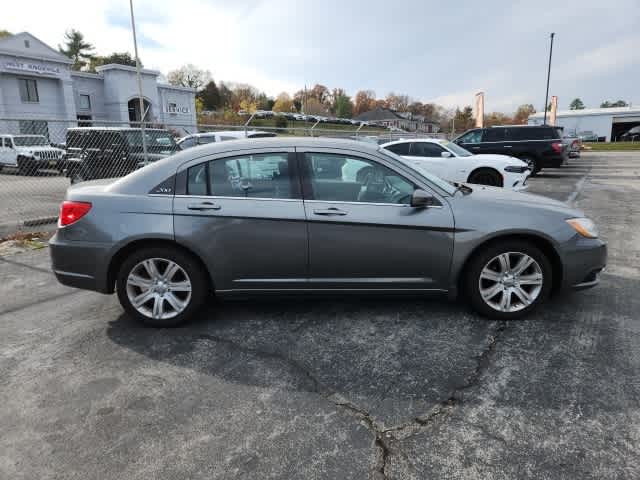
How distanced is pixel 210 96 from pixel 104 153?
70348mm

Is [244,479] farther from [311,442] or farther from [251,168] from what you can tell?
[251,168]

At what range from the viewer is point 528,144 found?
1572cm

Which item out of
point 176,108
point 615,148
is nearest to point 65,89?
point 176,108

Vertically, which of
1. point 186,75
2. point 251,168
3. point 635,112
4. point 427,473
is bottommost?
point 427,473

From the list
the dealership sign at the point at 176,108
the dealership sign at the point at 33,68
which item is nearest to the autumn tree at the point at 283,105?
the dealership sign at the point at 176,108

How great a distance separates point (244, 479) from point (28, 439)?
4.21 ft

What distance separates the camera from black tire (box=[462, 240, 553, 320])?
3732 millimetres

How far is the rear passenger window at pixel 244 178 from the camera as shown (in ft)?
12.1

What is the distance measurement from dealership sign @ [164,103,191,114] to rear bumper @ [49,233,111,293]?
137ft

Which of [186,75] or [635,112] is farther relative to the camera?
[186,75]

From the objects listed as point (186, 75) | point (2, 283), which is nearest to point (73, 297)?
point (2, 283)

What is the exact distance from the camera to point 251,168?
12.2 feet

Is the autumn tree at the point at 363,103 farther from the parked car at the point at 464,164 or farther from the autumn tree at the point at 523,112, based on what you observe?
the parked car at the point at 464,164

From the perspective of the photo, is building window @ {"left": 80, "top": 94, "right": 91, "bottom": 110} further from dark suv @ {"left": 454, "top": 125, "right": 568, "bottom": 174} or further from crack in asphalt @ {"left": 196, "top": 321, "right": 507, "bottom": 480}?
crack in asphalt @ {"left": 196, "top": 321, "right": 507, "bottom": 480}
